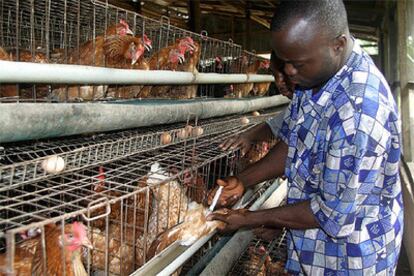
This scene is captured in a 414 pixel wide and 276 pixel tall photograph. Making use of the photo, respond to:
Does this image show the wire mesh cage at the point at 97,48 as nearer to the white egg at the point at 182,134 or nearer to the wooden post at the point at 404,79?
the white egg at the point at 182,134

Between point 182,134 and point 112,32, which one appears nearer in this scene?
point 182,134

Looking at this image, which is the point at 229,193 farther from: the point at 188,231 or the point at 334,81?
the point at 334,81

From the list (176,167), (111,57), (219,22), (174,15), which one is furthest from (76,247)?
(219,22)

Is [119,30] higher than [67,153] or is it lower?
higher

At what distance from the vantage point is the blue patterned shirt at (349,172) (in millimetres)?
1180

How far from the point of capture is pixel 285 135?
5.95ft

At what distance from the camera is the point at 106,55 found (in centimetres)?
255

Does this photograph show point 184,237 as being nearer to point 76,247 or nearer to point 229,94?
point 76,247

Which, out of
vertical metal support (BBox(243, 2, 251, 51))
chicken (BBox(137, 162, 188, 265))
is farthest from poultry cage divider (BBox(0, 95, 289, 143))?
vertical metal support (BBox(243, 2, 251, 51))

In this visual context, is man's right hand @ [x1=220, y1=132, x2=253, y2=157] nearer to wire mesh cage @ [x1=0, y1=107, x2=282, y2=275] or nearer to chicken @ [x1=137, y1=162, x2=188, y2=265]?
wire mesh cage @ [x1=0, y1=107, x2=282, y2=275]

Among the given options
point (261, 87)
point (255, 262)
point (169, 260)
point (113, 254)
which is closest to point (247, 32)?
point (261, 87)

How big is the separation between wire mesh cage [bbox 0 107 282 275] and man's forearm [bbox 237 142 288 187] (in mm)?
162

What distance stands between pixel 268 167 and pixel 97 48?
1.38m

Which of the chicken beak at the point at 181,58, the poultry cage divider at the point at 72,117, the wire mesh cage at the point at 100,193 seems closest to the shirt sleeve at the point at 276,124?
the wire mesh cage at the point at 100,193
